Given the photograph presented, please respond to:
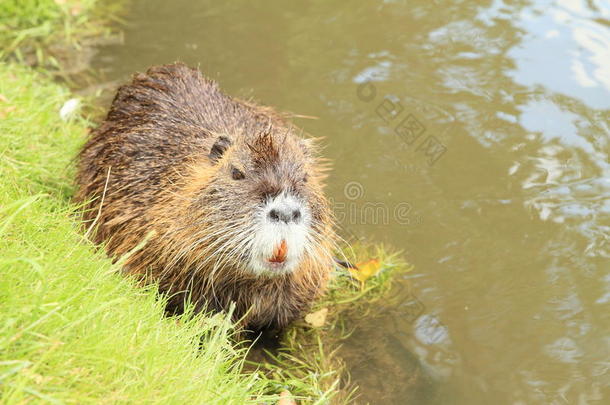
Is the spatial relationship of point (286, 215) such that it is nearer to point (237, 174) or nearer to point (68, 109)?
point (237, 174)

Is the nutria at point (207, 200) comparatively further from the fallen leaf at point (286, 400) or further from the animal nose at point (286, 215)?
the fallen leaf at point (286, 400)

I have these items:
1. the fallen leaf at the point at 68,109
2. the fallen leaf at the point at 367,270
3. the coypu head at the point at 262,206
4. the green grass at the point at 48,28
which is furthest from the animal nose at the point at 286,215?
the green grass at the point at 48,28

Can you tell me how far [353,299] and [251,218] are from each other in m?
1.17

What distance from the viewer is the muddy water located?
3.40 m

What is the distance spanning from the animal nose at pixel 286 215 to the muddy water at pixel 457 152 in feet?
3.22

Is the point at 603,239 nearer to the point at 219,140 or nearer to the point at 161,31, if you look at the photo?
the point at 219,140

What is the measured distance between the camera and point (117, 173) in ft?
11.3

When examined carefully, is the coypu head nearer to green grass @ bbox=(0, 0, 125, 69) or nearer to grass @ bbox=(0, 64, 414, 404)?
grass @ bbox=(0, 64, 414, 404)

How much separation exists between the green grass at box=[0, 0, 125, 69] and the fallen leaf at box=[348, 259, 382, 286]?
291 centimetres

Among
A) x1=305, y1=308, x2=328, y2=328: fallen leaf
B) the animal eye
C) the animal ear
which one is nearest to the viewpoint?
the animal eye

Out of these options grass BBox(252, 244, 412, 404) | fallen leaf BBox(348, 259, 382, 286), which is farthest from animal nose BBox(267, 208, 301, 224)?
fallen leaf BBox(348, 259, 382, 286)

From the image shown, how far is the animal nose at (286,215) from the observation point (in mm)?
2645

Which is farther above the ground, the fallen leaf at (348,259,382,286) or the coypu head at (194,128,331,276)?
the coypu head at (194,128,331,276)

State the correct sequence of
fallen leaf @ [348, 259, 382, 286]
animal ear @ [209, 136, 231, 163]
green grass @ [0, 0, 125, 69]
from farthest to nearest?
1. green grass @ [0, 0, 125, 69]
2. fallen leaf @ [348, 259, 382, 286]
3. animal ear @ [209, 136, 231, 163]
